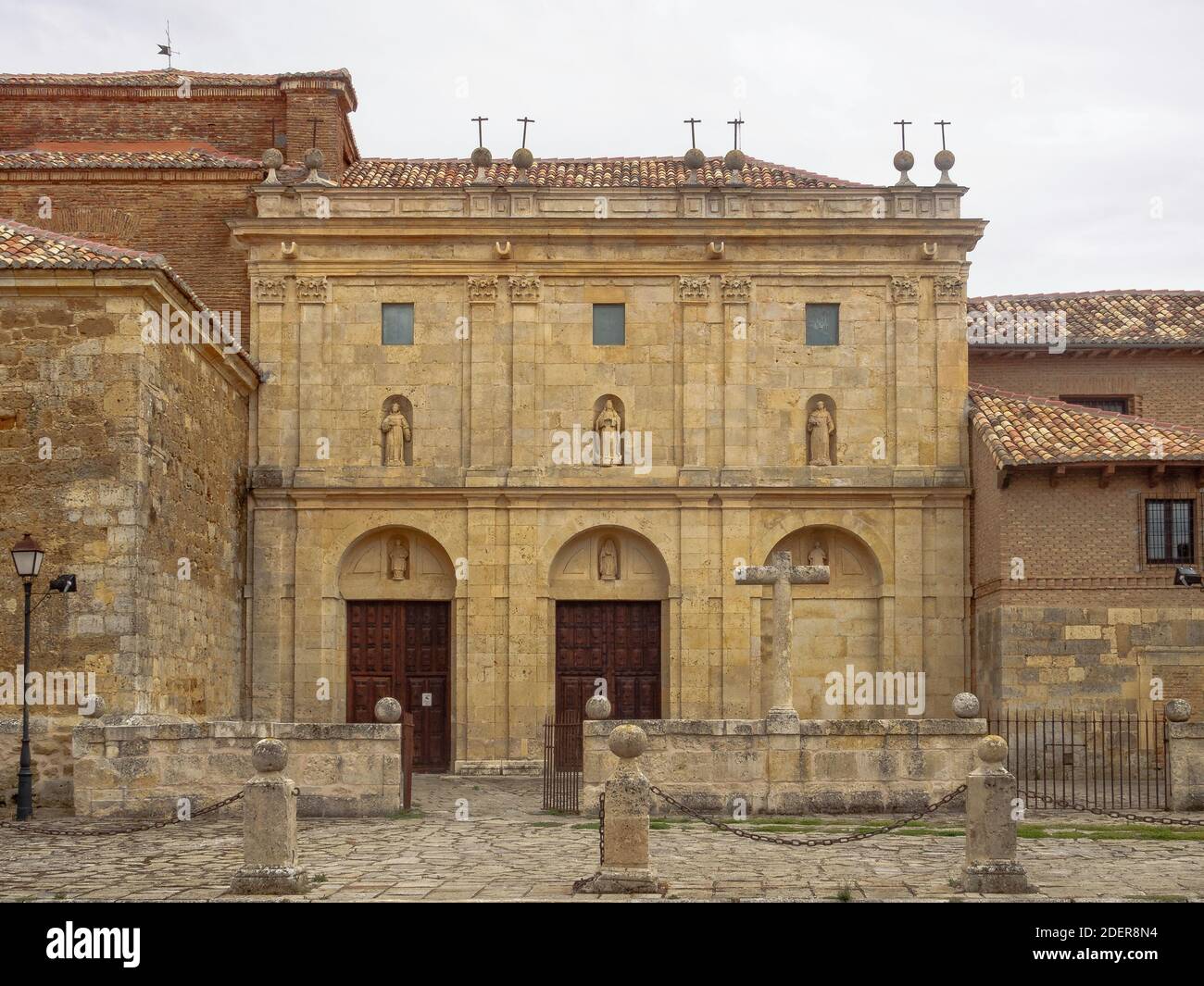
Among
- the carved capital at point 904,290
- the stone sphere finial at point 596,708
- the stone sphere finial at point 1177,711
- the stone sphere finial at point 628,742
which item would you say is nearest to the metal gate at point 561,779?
the stone sphere finial at point 596,708

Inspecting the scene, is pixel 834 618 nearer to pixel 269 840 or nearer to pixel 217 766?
pixel 217 766

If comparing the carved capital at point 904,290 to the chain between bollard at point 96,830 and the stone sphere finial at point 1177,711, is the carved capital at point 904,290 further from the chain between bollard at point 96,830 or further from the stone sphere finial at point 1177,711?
the chain between bollard at point 96,830

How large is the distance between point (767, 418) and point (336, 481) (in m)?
7.87

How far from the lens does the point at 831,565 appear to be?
29969 mm

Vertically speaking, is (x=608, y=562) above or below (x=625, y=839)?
above

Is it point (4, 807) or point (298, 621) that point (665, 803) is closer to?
point (4, 807)

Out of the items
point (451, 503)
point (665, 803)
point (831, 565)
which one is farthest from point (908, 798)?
point (451, 503)

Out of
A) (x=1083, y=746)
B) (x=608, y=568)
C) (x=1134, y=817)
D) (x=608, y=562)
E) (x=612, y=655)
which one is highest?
(x=608, y=562)

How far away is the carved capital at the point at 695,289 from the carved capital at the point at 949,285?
13.8 feet

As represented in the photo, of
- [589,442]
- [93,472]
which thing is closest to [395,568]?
[589,442]

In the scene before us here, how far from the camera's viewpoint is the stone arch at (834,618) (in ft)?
96.5

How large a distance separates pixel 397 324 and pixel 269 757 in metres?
17.7

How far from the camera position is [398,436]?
2991cm

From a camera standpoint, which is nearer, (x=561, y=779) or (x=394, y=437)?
(x=561, y=779)
